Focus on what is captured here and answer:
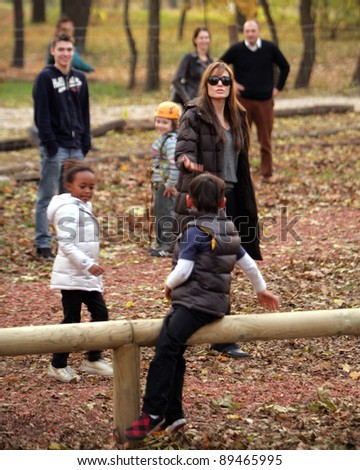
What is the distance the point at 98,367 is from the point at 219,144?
191cm

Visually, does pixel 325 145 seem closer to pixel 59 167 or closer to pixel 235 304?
pixel 59 167

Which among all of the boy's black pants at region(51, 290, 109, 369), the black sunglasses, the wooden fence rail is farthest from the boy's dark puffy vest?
the black sunglasses

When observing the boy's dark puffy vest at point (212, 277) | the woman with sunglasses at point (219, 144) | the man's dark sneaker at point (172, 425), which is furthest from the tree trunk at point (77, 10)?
the man's dark sneaker at point (172, 425)

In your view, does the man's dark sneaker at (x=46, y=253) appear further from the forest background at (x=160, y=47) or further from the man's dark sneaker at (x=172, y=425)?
the forest background at (x=160, y=47)

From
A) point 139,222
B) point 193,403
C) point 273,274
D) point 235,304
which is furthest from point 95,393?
point 139,222

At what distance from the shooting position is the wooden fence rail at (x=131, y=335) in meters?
5.22

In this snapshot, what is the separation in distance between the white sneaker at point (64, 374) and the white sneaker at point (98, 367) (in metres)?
0.14

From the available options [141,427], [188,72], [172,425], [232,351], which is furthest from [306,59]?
[141,427]

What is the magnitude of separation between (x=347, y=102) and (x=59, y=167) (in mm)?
12995

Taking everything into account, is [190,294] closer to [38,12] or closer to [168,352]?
[168,352]

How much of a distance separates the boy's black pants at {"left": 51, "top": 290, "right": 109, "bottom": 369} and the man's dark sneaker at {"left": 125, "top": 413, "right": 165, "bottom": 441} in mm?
1368

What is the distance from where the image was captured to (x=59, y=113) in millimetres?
9641

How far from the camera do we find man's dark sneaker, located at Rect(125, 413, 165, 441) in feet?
17.3
